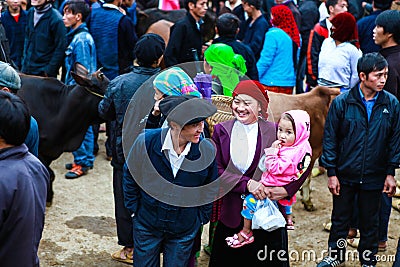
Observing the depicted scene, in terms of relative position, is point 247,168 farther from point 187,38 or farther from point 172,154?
point 187,38

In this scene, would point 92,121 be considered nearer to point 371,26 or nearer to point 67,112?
point 67,112

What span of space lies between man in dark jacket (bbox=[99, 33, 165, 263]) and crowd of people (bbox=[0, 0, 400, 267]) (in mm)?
12

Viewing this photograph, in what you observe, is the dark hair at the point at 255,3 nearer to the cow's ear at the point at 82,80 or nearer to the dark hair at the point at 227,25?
the dark hair at the point at 227,25

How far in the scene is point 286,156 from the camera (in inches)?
160

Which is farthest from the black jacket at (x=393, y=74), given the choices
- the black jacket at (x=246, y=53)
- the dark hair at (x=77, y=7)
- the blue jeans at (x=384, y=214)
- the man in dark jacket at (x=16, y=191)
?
the man in dark jacket at (x=16, y=191)

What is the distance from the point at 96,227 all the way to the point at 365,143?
2.74 metres

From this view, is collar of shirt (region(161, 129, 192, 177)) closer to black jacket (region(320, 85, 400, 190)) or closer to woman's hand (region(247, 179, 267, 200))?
woman's hand (region(247, 179, 267, 200))

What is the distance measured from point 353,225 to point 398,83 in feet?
4.62

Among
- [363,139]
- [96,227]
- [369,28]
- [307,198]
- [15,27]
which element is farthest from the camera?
[15,27]

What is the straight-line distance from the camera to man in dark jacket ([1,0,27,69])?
7598 mm

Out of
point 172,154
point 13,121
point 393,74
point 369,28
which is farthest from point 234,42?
point 13,121

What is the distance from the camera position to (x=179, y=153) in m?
3.72

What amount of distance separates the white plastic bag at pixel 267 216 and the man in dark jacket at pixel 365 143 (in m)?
0.85

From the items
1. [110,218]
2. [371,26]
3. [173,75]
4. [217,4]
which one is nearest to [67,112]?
[110,218]
